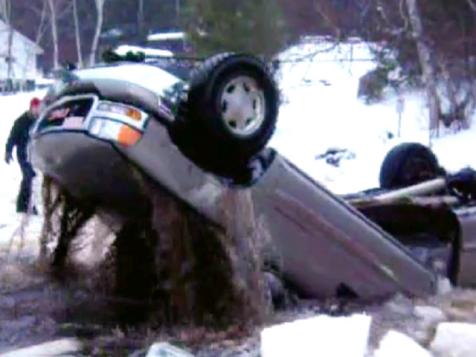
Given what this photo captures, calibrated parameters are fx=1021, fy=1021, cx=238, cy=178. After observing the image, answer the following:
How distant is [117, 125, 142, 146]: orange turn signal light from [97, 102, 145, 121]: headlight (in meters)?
0.07

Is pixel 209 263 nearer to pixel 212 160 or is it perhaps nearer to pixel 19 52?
pixel 212 160

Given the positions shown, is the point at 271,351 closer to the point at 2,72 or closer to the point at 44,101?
the point at 44,101

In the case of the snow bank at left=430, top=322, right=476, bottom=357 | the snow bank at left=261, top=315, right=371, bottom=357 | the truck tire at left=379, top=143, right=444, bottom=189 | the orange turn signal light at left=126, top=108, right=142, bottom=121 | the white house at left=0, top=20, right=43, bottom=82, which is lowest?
the snow bank at left=430, top=322, right=476, bottom=357

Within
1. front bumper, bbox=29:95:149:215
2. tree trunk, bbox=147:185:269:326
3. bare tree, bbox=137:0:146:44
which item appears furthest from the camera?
bare tree, bbox=137:0:146:44

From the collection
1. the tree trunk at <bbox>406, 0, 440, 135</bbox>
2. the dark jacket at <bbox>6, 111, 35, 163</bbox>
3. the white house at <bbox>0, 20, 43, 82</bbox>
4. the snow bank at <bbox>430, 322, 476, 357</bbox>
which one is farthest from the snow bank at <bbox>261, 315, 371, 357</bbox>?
the white house at <bbox>0, 20, 43, 82</bbox>

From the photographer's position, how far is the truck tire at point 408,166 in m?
8.09

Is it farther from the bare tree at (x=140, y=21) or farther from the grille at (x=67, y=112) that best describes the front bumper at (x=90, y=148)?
the bare tree at (x=140, y=21)

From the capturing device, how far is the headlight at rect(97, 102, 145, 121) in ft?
16.7

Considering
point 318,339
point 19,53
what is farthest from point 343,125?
point 19,53

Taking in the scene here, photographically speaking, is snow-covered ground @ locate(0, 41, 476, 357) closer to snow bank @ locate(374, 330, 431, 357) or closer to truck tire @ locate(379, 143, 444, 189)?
snow bank @ locate(374, 330, 431, 357)

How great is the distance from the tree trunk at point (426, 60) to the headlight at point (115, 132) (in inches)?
704

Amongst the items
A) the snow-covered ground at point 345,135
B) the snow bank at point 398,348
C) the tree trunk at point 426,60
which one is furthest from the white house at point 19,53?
the snow bank at point 398,348

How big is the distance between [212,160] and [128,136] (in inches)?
18.7

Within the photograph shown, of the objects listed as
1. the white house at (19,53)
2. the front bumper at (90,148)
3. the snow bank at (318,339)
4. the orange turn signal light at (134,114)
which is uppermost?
the white house at (19,53)
